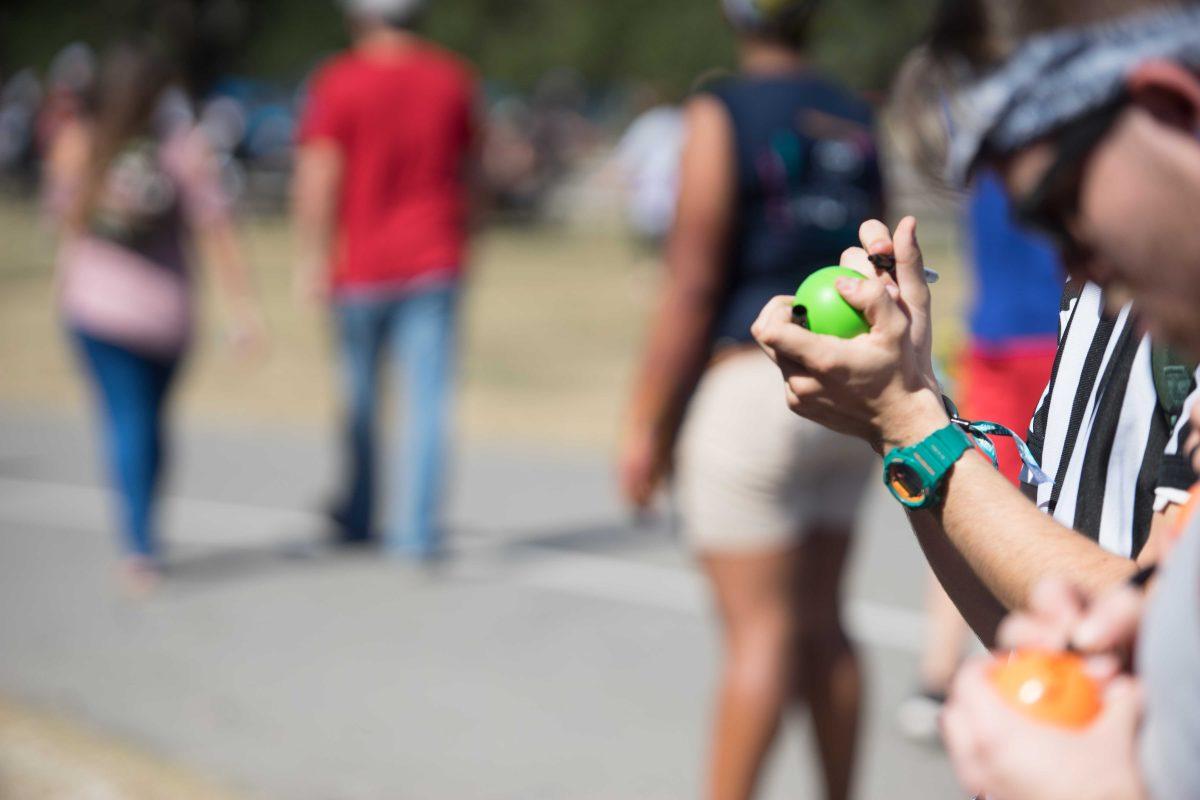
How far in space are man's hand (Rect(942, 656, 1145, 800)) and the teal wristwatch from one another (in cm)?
51

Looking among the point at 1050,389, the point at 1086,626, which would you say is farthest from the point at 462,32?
the point at 1086,626

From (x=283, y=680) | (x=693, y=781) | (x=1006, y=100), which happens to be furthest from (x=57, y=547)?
(x=1006, y=100)

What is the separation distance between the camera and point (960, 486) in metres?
1.58

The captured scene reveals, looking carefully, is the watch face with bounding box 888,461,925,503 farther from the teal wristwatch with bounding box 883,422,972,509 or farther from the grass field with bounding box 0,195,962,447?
the grass field with bounding box 0,195,962,447

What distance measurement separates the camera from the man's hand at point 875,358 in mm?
1582

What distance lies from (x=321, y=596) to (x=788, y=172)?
3.24 m

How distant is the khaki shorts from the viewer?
309cm

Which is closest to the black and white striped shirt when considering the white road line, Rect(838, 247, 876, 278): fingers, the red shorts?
Rect(838, 247, 876, 278): fingers

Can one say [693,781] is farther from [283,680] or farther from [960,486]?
[960,486]

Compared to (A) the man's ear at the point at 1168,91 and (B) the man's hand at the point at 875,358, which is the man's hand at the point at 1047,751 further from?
(B) the man's hand at the point at 875,358

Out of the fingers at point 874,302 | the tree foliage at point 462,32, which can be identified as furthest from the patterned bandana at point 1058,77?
the tree foliage at point 462,32

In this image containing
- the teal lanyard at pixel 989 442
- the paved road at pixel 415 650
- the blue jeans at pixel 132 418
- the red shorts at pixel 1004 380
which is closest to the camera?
the teal lanyard at pixel 989 442

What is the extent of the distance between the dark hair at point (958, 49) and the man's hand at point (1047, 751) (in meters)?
0.49

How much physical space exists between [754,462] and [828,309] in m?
1.48
